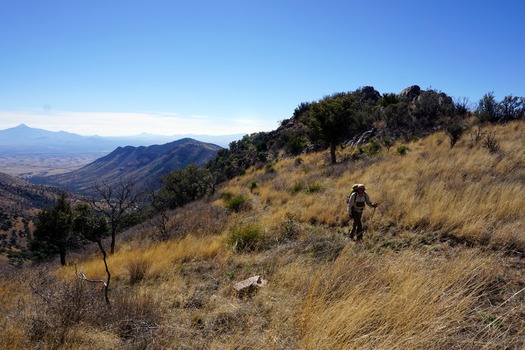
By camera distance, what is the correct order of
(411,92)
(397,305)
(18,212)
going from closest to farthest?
(397,305) → (411,92) → (18,212)

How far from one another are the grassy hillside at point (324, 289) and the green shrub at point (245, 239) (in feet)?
0.11

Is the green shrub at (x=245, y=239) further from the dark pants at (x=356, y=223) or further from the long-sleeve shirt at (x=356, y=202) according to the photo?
the long-sleeve shirt at (x=356, y=202)

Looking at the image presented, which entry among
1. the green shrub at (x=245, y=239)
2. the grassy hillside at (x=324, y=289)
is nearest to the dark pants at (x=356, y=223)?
the grassy hillside at (x=324, y=289)

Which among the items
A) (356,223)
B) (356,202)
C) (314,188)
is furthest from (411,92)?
(356,223)

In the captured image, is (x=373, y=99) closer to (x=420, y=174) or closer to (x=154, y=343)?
(x=420, y=174)

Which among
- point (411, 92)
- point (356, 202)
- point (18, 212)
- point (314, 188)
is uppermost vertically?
point (411, 92)

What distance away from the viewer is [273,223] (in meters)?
8.48

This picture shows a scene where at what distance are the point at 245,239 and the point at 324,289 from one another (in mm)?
3810

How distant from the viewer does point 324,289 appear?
3625 millimetres

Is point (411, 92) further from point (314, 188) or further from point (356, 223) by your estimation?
point (356, 223)

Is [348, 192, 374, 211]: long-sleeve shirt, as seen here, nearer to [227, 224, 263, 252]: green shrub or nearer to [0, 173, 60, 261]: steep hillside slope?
[227, 224, 263, 252]: green shrub

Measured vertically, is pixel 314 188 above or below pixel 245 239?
above

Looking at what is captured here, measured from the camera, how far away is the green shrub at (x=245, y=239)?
700cm

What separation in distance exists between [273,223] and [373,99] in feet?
113
